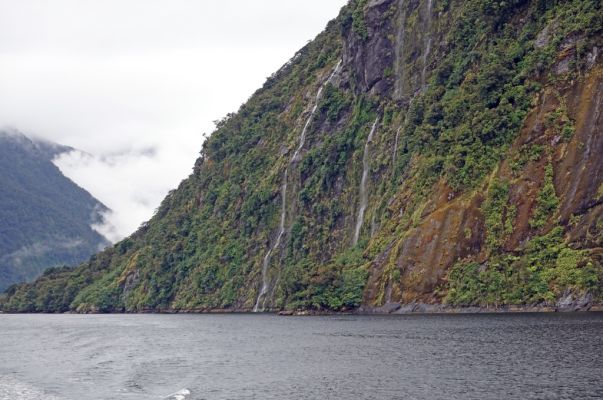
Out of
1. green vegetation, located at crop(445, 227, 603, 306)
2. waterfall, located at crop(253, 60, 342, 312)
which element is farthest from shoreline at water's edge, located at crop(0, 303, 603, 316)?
waterfall, located at crop(253, 60, 342, 312)

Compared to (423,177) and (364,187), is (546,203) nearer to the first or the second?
(423,177)

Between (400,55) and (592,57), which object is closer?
(592,57)

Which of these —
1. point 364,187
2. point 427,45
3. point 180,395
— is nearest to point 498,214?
point 364,187

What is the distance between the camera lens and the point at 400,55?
15550 cm

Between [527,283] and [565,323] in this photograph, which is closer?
[565,323]

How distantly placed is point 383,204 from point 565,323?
199ft

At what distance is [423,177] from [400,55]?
40.1 metres

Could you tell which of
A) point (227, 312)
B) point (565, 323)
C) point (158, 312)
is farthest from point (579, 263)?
point (158, 312)

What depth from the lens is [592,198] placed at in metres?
99.1

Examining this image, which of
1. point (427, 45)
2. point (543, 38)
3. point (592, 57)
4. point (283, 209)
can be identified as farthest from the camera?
point (283, 209)

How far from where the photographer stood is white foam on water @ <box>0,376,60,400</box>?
5400 cm

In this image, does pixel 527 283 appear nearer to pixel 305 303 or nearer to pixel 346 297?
pixel 346 297

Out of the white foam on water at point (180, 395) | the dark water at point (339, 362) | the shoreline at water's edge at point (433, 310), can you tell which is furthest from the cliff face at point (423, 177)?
the white foam on water at point (180, 395)

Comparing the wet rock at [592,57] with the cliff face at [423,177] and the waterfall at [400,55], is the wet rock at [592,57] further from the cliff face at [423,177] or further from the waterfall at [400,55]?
the waterfall at [400,55]
